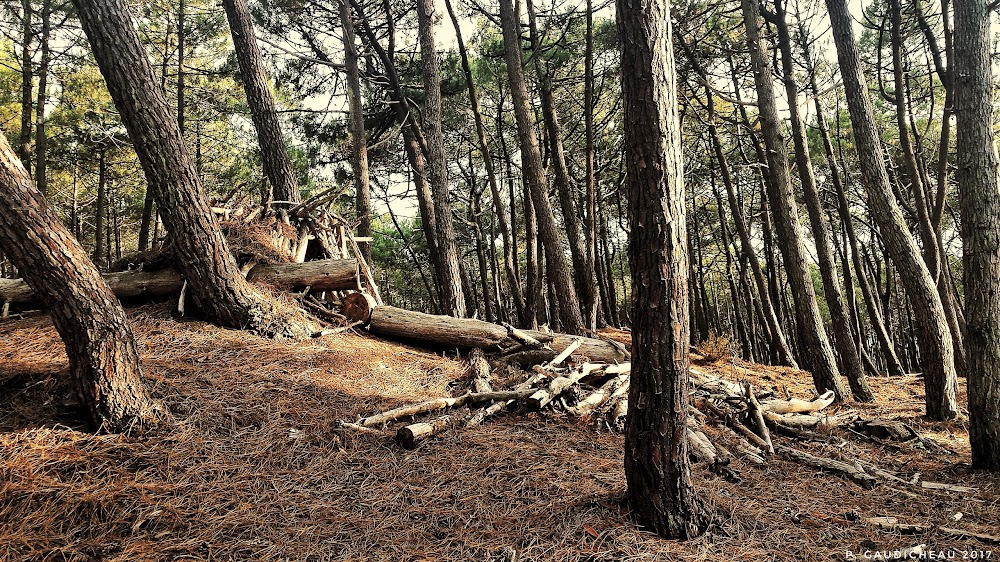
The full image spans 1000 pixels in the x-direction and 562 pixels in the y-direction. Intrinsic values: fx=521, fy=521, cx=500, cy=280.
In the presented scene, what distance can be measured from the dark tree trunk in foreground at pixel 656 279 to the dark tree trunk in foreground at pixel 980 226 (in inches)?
130

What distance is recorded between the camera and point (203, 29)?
1259cm

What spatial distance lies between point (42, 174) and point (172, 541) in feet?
37.4

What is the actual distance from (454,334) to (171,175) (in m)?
3.48

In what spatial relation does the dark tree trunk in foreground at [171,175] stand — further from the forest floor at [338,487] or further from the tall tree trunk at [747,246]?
the tall tree trunk at [747,246]

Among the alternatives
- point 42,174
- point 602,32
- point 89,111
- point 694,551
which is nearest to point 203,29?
point 89,111

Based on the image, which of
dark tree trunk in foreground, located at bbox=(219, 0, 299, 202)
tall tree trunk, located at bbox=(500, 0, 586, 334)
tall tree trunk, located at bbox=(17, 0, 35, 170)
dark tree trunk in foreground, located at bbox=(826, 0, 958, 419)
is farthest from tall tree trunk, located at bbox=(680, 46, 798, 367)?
tall tree trunk, located at bbox=(17, 0, 35, 170)

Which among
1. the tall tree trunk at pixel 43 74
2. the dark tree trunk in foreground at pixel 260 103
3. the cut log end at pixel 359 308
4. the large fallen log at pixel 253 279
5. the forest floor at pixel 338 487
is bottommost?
the forest floor at pixel 338 487

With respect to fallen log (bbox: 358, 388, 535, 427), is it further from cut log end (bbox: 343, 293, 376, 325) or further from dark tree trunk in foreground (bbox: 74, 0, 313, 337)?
cut log end (bbox: 343, 293, 376, 325)

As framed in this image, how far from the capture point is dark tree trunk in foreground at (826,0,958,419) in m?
6.23

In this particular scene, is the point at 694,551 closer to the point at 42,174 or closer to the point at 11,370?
the point at 11,370

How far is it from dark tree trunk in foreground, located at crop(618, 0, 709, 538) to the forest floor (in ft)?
0.80

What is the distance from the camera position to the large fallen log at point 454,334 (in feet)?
21.5

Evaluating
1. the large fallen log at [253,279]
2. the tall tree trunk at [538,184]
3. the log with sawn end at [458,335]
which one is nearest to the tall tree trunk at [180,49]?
the large fallen log at [253,279]

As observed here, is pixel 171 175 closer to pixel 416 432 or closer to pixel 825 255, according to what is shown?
pixel 416 432
